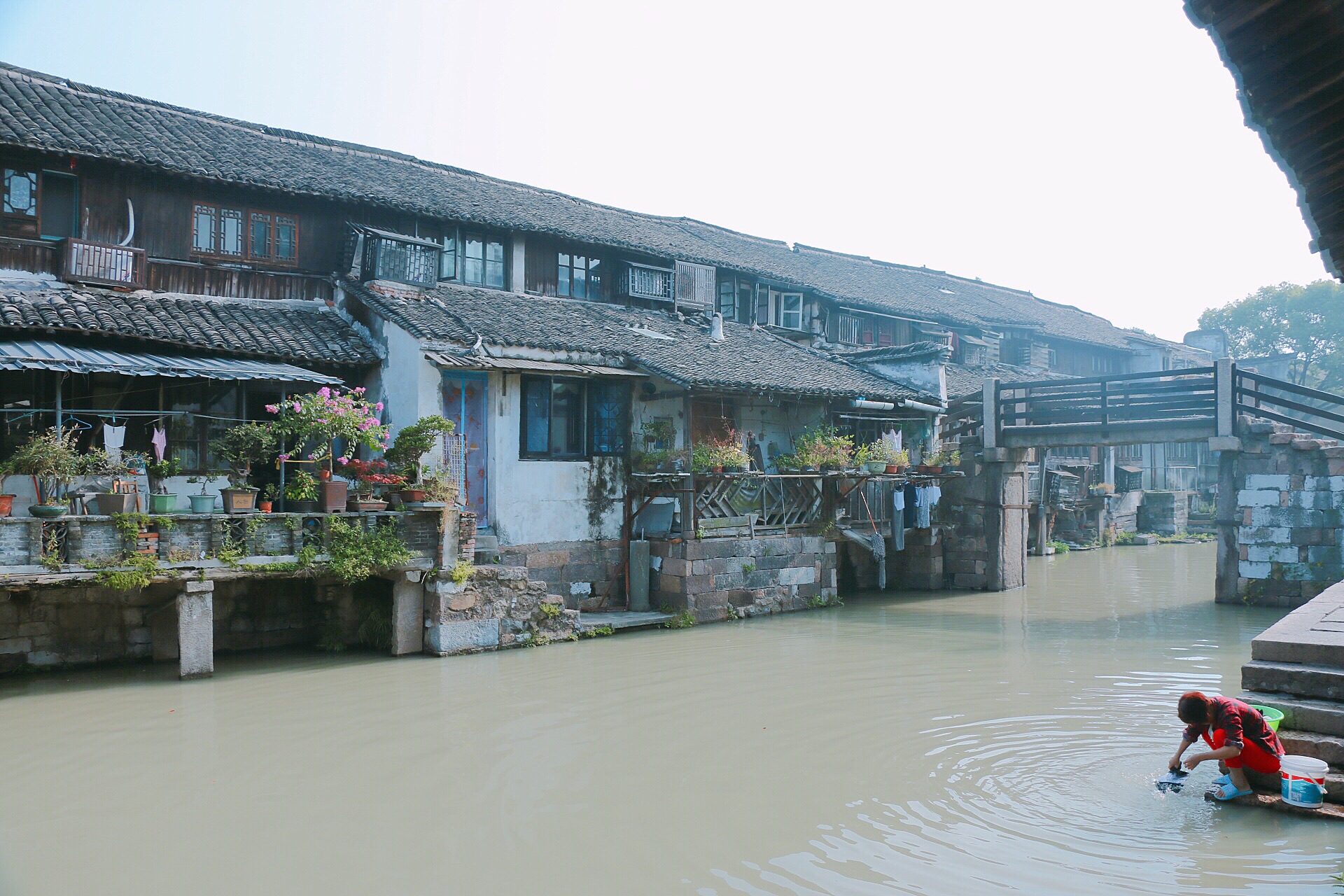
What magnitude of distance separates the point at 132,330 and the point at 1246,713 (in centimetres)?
1278

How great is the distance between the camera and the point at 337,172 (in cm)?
1658

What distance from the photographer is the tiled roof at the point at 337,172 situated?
45.2 ft

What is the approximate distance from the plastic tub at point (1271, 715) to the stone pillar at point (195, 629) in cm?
1086

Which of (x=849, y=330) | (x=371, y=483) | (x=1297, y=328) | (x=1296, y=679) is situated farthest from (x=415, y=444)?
(x=1297, y=328)

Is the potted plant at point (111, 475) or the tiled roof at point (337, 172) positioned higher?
the tiled roof at point (337, 172)

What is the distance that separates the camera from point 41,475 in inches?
423

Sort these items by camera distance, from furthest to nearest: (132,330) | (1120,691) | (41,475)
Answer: (132,330) → (1120,691) → (41,475)

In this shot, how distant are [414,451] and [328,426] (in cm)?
130


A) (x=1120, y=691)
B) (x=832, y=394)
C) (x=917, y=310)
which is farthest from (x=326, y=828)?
(x=917, y=310)

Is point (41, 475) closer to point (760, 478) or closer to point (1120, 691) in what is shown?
point (760, 478)

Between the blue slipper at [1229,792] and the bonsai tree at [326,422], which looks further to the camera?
the bonsai tree at [326,422]

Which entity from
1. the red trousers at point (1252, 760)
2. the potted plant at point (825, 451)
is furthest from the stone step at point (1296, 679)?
the potted plant at point (825, 451)

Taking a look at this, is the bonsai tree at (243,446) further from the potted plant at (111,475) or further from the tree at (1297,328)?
the tree at (1297,328)

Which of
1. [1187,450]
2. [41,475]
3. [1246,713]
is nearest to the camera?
[1246,713]
